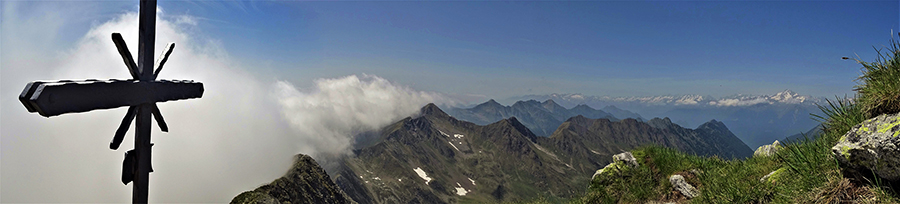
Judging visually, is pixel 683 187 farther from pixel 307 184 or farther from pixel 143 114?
pixel 307 184

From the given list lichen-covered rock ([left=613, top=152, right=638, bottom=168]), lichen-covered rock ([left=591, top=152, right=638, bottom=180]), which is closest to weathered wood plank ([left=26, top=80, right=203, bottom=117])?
lichen-covered rock ([left=591, top=152, right=638, bottom=180])

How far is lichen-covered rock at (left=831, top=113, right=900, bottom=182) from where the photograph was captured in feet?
18.2

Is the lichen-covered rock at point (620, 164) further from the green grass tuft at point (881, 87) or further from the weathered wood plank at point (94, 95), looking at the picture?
the weathered wood plank at point (94, 95)

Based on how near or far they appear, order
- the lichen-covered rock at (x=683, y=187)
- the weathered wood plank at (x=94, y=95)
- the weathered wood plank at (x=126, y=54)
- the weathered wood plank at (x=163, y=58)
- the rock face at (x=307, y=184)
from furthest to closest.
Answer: the rock face at (x=307, y=184) < the lichen-covered rock at (x=683, y=187) < the weathered wood plank at (x=163, y=58) < the weathered wood plank at (x=126, y=54) < the weathered wood plank at (x=94, y=95)

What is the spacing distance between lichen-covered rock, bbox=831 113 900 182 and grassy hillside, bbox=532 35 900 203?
32 cm

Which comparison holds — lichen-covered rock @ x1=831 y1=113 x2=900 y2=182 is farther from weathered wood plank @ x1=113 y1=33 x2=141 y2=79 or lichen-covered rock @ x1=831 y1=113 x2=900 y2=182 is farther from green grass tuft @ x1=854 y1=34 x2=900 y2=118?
weathered wood plank @ x1=113 y1=33 x2=141 y2=79

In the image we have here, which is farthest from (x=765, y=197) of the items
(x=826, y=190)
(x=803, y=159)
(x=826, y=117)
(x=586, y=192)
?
(x=586, y=192)

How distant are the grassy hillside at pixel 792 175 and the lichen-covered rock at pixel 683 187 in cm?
22

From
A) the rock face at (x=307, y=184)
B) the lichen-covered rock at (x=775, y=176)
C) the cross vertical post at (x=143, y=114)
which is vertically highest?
the cross vertical post at (x=143, y=114)

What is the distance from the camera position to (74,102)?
3541mm

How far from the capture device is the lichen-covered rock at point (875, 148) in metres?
5.53

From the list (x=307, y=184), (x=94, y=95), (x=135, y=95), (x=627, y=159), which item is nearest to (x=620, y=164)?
(x=627, y=159)

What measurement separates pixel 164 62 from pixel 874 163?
1184 centimetres

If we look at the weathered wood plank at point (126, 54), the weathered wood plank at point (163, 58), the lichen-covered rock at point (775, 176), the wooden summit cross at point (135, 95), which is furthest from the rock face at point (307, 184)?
the lichen-covered rock at point (775, 176)
